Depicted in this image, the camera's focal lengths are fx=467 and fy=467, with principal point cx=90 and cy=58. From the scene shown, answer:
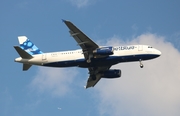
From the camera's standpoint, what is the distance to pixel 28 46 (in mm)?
108188

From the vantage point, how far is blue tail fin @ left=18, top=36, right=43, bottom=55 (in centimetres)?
10558

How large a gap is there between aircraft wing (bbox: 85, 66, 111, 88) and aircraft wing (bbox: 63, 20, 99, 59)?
8523mm

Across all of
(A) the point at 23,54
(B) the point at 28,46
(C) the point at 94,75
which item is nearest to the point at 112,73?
(C) the point at 94,75

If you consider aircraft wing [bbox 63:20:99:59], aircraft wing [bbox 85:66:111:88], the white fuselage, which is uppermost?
aircraft wing [bbox 63:20:99:59]

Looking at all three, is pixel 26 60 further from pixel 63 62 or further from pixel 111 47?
pixel 111 47

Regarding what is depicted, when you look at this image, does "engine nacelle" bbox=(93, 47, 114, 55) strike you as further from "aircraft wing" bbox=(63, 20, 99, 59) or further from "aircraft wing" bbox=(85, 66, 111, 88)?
"aircraft wing" bbox=(85, 66, 111, 88)

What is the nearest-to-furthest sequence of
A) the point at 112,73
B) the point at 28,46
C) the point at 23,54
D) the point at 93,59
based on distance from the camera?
1. the point at 93,59
2. the point at 23,54
3. the point at 112,73
4. the point at 28,46

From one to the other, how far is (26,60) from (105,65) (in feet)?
55.7

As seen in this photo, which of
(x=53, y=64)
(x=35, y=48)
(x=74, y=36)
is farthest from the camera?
(x=35, y=48)

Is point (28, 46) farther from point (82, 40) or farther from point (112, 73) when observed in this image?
point (112, 73)

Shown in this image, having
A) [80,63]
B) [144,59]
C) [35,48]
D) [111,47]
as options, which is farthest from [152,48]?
[35,48]

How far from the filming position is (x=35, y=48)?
10669cm

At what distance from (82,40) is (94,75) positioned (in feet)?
→ 50.7

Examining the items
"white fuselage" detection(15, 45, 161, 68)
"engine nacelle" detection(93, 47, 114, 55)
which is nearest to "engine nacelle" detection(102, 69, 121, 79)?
"white fuselage" detection(15, 45, 161, 68)
